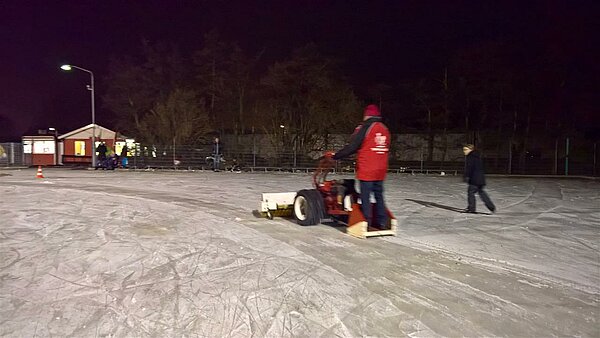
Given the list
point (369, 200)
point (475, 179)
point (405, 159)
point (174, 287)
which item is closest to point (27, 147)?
point (405, 159)

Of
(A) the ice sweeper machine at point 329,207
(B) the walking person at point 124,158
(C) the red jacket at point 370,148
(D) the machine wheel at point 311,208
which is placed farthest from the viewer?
(B) the walking person at point 124,158

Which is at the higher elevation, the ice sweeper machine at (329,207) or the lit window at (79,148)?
the lit window at (79,148)

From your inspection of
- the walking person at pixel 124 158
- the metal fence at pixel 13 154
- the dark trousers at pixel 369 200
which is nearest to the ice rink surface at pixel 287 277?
the dark trousers at pixel 369 200

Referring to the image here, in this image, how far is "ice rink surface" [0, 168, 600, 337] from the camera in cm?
376

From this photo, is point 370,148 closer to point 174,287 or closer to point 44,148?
point 174,287

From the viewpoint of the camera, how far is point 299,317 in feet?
12.8

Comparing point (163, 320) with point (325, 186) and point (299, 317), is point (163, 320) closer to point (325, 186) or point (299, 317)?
point (299, 317)

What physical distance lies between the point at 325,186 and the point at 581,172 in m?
23.1

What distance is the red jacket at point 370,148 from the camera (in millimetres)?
6836

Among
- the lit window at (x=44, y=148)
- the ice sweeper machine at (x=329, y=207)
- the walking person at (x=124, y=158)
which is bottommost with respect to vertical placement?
the ice sweeper machine at (x=329, y=207)

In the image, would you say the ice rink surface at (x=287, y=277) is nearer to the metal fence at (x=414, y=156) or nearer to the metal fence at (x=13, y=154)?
the metal fence at (x=414, y=156)

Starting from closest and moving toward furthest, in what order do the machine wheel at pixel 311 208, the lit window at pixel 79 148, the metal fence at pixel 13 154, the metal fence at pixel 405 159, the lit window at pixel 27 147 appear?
the machine wheel at pixel 311 208 < the metal fence at pixel 405 159 < the lit window at pixel 79 148 < the metal fence at pixel 13 154 < the lit window at pixel 27 147

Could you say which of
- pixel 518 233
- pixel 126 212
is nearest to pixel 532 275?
pixel 518 233

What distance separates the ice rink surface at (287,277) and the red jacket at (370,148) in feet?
3.50
